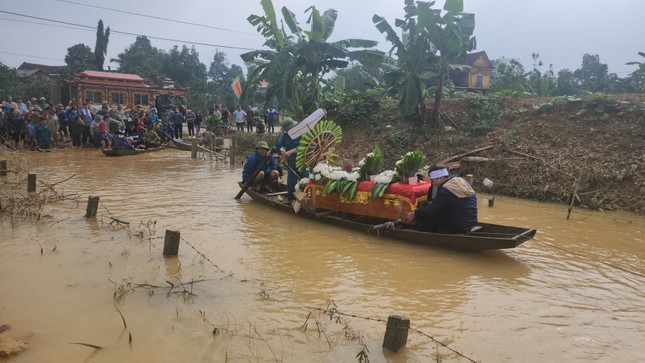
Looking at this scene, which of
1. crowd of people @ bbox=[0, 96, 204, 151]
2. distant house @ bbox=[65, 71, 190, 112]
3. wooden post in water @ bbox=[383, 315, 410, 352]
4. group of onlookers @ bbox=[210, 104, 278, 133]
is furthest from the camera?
distant house @ bbox=[65, 71, 190, 112]

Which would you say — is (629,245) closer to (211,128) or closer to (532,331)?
(532,331)

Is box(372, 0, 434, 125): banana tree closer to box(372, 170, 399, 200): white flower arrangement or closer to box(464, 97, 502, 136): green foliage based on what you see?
box(464, 97, 502, 136): green foliage

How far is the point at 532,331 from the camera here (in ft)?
14.0

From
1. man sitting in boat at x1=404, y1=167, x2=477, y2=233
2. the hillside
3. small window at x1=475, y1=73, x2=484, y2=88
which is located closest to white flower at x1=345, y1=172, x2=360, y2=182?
man sitting in boat at x1=404, y1=167, x2=477, y2=233

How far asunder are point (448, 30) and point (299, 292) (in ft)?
35.3

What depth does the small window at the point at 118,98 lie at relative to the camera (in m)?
32.3

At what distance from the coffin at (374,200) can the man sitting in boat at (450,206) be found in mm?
276

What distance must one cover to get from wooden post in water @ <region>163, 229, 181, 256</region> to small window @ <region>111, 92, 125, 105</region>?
30.0 meters

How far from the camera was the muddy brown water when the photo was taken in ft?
12.7

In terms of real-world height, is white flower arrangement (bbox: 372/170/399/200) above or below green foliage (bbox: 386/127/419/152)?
below

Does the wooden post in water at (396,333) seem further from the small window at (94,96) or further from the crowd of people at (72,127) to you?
the small window at (94,96)

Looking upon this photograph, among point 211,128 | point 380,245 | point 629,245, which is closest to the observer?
point 380,245

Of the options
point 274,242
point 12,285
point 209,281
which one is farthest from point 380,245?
point 12,285

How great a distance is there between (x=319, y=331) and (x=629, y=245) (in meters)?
6.01
